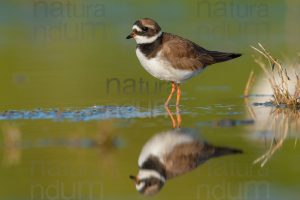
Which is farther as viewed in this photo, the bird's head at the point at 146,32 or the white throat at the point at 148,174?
the bird's head at the point at 146,32

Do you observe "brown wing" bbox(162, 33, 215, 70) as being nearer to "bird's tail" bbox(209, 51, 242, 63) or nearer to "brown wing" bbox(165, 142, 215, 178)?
"bird's tail" bbox(209, 51, 242, 63)

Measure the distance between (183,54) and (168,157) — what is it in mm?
3754

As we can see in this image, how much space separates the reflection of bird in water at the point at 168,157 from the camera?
781 centimetres

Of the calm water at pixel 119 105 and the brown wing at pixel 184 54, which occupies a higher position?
the brown wing at pixel 184 54

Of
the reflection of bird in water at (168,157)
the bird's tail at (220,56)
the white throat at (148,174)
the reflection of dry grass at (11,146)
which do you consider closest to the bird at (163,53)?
the bird's tail at (220,56)

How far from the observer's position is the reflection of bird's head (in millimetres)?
7543

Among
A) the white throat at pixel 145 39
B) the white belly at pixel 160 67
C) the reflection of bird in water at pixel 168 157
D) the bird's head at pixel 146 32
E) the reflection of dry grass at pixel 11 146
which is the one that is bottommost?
the reflection of dry grass at pixel 11 146


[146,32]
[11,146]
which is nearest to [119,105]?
[146,32]

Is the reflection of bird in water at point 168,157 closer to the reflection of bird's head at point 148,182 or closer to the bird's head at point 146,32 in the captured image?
the reflection of bird's head at point 148,182

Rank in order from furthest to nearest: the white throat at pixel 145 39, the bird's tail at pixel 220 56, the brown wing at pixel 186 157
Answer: the bird's tail at pixel 220 56, the white throat at pixel 145 39, the brown wing at pixel 186 157

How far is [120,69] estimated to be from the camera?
15.9 m

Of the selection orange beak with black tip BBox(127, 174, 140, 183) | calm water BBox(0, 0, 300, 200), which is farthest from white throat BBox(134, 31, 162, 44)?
orange beak with black tip BBox(127, 174, 140, 183)

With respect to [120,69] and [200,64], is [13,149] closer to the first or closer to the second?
[200,64]

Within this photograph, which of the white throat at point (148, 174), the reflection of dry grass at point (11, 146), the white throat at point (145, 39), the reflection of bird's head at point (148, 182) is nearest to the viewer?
the reflection of bird's head at point (148, 182)
